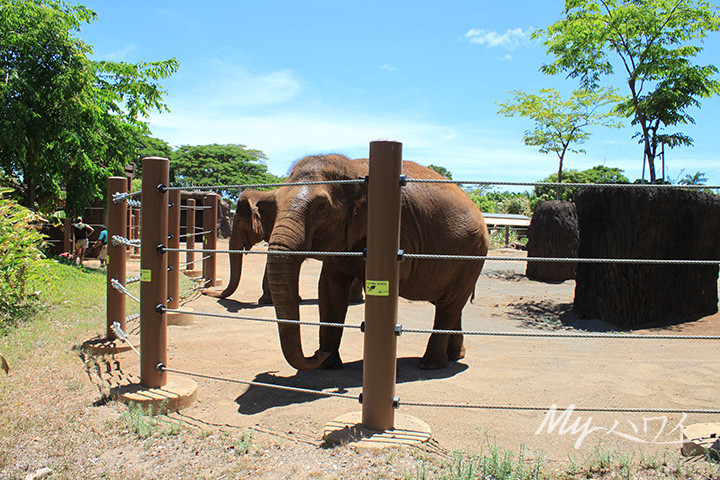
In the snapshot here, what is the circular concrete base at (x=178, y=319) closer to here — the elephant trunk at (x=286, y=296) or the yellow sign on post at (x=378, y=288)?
the elephant trunk at (x=286, y=296)

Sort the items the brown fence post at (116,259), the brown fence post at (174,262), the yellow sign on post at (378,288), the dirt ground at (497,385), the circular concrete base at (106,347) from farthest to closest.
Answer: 1. the brown fence post at (174,262)
2. the brown fence post at (116,259)
3. the circular concrete base at (106,347)
4. the dirt ground at (497,385)
5. the yellow sign on post at (378,288)

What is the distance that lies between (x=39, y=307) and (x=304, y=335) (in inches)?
132

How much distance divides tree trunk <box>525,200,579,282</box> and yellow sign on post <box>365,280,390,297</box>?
1244cm

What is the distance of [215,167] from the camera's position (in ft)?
143

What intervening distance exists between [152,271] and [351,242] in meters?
1.66

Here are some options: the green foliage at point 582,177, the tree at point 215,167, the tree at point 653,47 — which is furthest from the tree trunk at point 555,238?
the green foliage at point 582,177

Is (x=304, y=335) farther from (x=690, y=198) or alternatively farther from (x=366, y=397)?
(x=690, y=198)

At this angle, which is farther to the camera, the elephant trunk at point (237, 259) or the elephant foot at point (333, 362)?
the elephant trunk at point (237, 259)

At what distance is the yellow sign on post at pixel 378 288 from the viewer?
2.92 m

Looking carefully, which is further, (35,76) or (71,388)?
(35,76)

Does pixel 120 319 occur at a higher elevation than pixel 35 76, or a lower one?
lower

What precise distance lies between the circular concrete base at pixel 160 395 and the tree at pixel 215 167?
39298 mm

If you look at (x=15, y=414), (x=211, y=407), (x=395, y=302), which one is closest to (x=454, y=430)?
(x=395, y=302)

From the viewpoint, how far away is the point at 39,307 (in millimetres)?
6770
